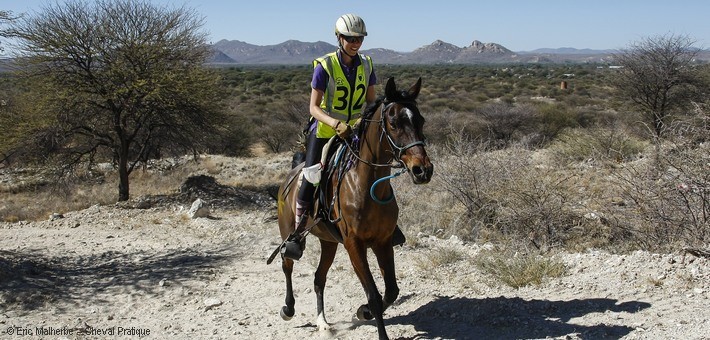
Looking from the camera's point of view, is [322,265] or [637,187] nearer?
[322,265]

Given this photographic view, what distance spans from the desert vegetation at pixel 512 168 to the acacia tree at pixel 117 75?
118 millimetres

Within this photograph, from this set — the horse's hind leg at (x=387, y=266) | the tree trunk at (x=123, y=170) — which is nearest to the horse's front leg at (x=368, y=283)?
the horse's hind leg at (x=387, y=266)

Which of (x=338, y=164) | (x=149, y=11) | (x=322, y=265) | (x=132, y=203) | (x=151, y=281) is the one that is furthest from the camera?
(x=149, y=11)

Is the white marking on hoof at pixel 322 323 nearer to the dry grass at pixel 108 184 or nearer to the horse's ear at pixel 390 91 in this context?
the horse's ear at pixel 390 91

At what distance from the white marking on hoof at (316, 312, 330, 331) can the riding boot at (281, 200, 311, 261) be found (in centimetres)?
71

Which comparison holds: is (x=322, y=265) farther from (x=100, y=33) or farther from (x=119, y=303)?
(x=100, y=33)

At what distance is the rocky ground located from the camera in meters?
5.16

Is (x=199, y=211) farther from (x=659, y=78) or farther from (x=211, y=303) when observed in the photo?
(x=659, y=78)

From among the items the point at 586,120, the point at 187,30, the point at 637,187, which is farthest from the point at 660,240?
the point at 586,120

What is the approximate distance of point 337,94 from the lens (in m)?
5.40

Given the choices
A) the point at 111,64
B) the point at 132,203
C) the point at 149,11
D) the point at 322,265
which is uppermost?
the point at 149,11

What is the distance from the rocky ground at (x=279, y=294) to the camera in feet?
16.9

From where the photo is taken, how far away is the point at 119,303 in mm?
7664

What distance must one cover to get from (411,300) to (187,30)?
12929 millimetres
